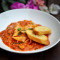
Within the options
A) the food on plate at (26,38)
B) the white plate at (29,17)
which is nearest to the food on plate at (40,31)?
the food on plate at (26,38)

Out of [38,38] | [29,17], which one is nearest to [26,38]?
[38,38]

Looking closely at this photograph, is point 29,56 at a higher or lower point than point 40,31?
lower

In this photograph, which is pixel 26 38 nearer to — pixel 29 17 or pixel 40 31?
pixel 40 31

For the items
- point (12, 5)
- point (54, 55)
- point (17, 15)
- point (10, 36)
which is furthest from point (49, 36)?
point (12, 5)

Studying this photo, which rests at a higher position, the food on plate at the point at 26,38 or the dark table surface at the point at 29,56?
the food on plate at the point at 26,38

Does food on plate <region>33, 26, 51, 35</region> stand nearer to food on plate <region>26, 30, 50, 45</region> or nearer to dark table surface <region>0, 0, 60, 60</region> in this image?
food on plate <region>26, 30, 50, 45</region>

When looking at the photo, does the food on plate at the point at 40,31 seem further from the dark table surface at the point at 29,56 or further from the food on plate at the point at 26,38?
the dark table surface at the point at 29,56

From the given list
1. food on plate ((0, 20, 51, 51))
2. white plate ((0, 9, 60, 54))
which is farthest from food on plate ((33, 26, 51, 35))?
white plate ((0, 9, 60, 54))

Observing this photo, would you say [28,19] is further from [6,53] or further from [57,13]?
[6,53]
